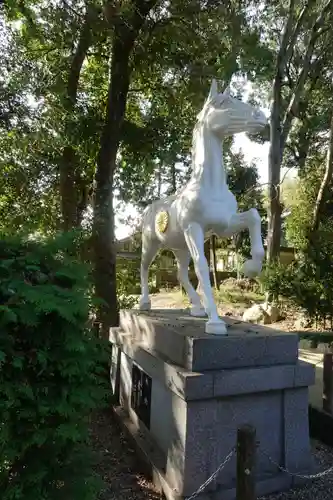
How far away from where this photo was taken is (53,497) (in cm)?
241

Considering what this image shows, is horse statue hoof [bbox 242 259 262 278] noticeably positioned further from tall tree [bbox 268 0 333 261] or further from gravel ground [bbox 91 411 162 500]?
tall tree [bbox 268 0 333 261]

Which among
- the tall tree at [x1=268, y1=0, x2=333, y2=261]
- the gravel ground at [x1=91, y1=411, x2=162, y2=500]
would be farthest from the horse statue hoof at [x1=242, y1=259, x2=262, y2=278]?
the tall tree at [x1=268, y1=0, x2=333, y2=261]

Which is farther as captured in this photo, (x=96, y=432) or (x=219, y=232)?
(x=96, y=432)

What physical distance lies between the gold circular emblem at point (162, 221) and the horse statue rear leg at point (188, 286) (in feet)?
1.99

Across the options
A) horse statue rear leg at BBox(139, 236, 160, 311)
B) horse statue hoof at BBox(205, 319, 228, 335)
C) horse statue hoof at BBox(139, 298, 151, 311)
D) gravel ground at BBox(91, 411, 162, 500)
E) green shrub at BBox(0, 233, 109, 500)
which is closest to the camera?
green shrub at BBox(0, 233, 109, 500)

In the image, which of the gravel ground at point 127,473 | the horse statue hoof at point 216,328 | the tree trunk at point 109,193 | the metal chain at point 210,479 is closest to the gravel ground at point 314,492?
the gravel ground at point 127,473

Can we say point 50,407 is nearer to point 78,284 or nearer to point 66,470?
point 66,470

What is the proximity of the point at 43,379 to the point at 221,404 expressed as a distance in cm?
166

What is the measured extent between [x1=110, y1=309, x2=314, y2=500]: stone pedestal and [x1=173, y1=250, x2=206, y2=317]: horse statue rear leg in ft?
2.62

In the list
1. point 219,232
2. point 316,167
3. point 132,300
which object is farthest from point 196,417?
point 316,167

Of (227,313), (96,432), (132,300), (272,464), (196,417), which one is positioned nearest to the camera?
(196,417)

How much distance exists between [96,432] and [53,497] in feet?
8.45

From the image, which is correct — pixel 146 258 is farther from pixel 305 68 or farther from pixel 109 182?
pixel 305 68

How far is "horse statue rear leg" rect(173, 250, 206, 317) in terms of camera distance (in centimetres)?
492
